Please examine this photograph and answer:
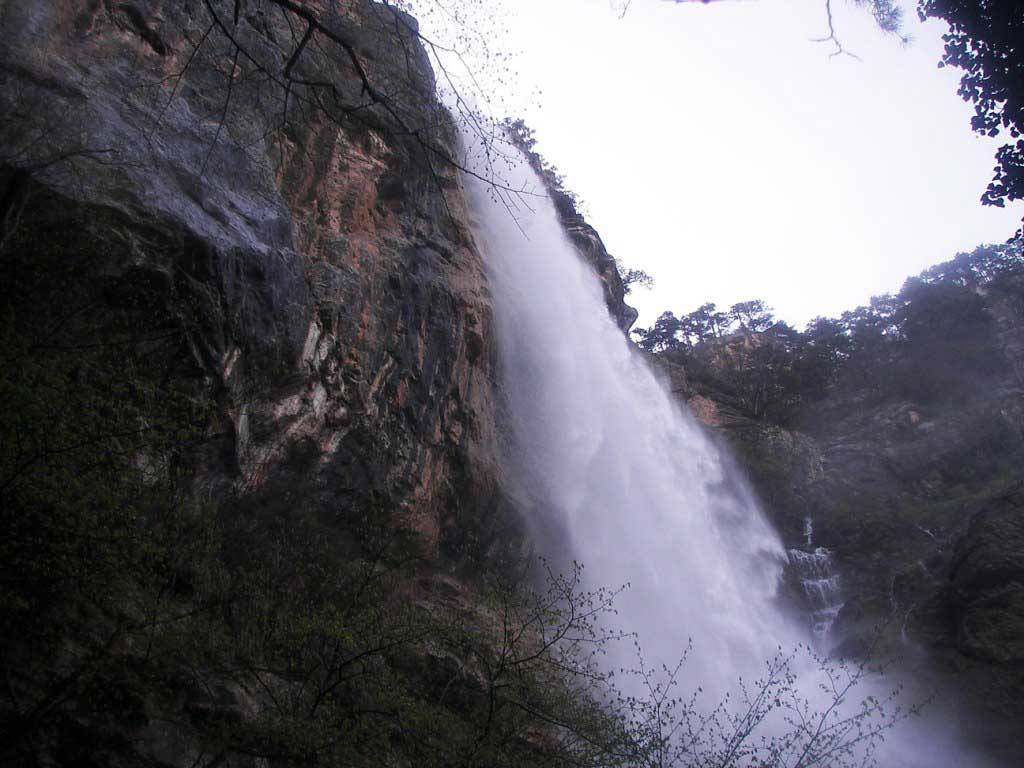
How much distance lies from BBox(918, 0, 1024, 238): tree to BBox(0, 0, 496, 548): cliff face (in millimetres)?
5366

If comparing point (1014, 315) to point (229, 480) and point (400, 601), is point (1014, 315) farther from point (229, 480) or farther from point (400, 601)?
point (229, 480)

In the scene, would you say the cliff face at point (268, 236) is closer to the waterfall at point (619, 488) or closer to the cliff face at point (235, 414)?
the cliff face at point (235, 414)

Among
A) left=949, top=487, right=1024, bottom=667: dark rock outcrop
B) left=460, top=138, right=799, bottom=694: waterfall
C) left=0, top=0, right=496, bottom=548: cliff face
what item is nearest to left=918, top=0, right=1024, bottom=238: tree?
left=0, top=0, right=496, bottom=548: cliff face

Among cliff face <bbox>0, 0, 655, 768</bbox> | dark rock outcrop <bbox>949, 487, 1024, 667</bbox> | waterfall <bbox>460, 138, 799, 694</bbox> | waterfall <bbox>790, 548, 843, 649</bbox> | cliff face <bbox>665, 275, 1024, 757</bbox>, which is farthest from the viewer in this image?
waterfall <bbox>790, 548, 843, 649</bbox>

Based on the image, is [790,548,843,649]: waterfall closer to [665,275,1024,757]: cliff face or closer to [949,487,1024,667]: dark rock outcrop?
[665,275,1024,757]: cliff face

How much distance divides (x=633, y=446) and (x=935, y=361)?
17.6 m

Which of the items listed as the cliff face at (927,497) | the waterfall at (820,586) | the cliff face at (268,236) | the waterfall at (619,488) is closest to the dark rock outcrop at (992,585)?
the cliff face at (927,497)

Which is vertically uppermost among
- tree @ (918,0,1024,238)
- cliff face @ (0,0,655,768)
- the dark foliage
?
the dark foliage

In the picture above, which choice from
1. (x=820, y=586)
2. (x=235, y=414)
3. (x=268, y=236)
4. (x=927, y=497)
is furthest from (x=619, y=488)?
(x=927, y=497)

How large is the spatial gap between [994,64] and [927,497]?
20941 millimetres

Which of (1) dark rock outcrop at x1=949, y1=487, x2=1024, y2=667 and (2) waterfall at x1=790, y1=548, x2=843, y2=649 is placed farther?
(2) waterfall at x1=790, y1=548, x2=843, y2=649

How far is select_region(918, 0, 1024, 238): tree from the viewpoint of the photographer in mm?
6957

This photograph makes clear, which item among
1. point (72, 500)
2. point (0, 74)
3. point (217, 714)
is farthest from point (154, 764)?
point (0, 74)

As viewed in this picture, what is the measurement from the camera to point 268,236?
10234 mm
